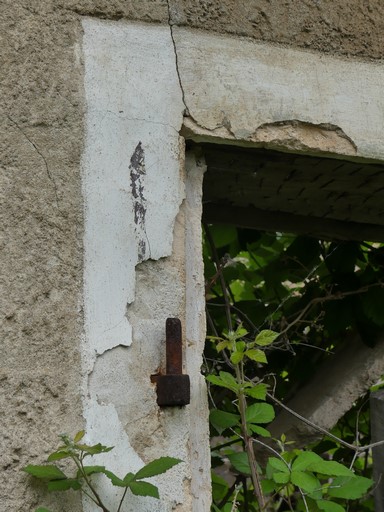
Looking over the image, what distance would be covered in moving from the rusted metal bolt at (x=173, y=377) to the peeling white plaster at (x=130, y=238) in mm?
23

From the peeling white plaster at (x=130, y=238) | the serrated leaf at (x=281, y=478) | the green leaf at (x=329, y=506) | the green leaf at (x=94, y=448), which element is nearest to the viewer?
the green leaf at (x=94, y=448)

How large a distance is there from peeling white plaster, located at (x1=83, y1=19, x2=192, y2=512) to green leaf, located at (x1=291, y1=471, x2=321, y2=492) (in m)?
0.27

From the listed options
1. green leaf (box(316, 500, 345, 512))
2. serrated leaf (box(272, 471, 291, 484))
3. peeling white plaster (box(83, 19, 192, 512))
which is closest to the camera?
peeling white plaster (box(83, 19, 192, 512))

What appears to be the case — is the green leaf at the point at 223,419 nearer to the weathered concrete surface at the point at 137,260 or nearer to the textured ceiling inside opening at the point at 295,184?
the weathered concrete surface at the point at 137,260

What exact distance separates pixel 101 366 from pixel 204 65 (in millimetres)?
697

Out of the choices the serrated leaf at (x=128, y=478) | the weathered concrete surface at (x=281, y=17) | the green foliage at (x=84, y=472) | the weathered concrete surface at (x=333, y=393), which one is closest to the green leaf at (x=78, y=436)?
the green foliage at (x=84, y=472)

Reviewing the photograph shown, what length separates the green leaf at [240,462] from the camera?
2010 mm

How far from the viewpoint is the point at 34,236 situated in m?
1.68

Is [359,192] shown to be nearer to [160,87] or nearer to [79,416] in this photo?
[160,87]

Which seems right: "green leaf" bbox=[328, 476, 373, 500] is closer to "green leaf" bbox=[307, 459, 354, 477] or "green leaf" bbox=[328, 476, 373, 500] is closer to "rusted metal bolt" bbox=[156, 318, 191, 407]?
"green leaf" bbox=[307, 459, 354, 477]

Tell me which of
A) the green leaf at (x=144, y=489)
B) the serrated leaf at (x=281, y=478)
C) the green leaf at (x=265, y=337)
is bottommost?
the green leaf at (x=144, y=489)

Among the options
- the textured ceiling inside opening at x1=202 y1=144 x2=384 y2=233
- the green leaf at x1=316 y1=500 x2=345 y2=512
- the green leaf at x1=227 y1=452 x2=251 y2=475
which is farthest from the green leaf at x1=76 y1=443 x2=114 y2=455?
the textured ceiling inside opening at x1=202 y1=144 x2=384 y2=233

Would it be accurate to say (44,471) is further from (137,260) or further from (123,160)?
(123,160)

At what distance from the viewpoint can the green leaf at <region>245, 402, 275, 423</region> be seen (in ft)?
6.37
